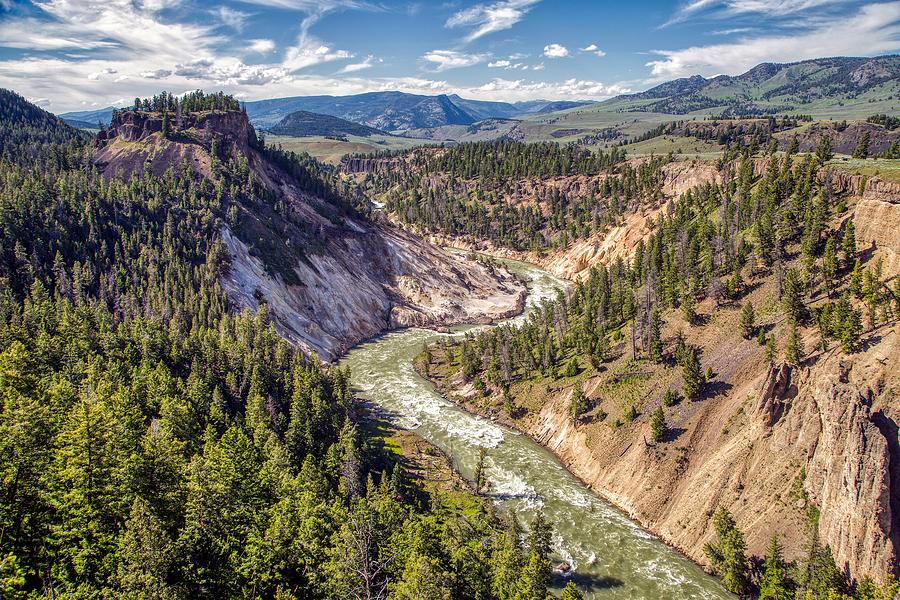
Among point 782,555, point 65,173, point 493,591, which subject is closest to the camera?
point 493,591

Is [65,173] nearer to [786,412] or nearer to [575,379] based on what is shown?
[575,379]

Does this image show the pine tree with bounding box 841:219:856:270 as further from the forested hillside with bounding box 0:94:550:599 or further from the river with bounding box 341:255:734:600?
the forested hillside with bounding box 0:94:550:599

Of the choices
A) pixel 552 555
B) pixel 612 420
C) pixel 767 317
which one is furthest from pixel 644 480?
pixel 767 317

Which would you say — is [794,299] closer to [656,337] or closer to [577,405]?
[656,337]

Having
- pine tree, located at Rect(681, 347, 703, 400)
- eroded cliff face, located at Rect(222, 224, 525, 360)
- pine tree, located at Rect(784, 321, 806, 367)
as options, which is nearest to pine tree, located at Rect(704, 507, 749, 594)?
pine tree, located at Rect(681, 347, 703, 400)

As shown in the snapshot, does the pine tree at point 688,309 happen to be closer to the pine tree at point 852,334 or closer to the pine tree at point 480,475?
the pine tree at point 852,334
